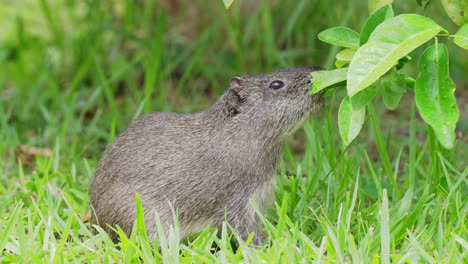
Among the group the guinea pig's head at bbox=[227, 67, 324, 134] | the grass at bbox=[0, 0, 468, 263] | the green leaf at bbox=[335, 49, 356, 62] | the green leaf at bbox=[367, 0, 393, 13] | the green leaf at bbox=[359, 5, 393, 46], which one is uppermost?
the green leaf at bbox=[367, 0, 393, 13]

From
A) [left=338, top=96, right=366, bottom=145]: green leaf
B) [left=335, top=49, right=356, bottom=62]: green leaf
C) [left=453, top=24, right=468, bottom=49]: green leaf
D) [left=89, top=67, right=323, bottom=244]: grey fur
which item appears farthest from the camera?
[left=89, top=67, right=323, bottom=244]: grey fur

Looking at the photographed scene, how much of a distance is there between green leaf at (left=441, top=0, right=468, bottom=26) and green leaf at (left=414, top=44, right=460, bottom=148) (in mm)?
262

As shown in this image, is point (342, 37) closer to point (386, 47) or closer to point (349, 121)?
point (349, 121)

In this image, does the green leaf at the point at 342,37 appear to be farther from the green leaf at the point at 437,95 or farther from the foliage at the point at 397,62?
the green leaf at the point at 437,95

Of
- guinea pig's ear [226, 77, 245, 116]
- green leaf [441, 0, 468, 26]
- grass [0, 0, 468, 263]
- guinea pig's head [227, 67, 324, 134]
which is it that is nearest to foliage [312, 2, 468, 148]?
green leaf [441, 0, 468, 26]

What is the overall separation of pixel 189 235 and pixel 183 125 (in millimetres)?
564

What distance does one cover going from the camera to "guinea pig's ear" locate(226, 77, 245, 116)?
13.3 feet

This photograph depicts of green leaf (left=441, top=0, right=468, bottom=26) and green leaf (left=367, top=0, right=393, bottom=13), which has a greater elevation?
green leaf (left=367, top=0, right=393, bottom=13)

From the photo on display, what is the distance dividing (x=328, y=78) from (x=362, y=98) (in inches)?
6.5

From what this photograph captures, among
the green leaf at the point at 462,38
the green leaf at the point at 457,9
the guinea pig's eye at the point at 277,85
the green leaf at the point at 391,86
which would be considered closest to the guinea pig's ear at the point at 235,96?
the guinea pig's eye at the point at 277,85

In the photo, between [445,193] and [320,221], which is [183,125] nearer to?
[320,221]

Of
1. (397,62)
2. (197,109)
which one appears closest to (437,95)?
(397,62)

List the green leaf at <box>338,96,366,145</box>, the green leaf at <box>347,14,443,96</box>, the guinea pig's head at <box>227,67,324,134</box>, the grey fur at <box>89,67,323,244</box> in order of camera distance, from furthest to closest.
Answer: the guinea pig's head at <box>227,67,324,134</box> < the grey fur at <box>89,67,323,244</box> < the green leaf at <box>338,96,366,145</box> < the green leaf at <box>347,14,443,96</box>

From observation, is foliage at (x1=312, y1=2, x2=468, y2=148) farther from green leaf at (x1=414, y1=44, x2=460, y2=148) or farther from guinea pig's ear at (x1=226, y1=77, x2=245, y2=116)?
guinea pig's ear at (x1=226, y1=77, x2=245, y2=116)
